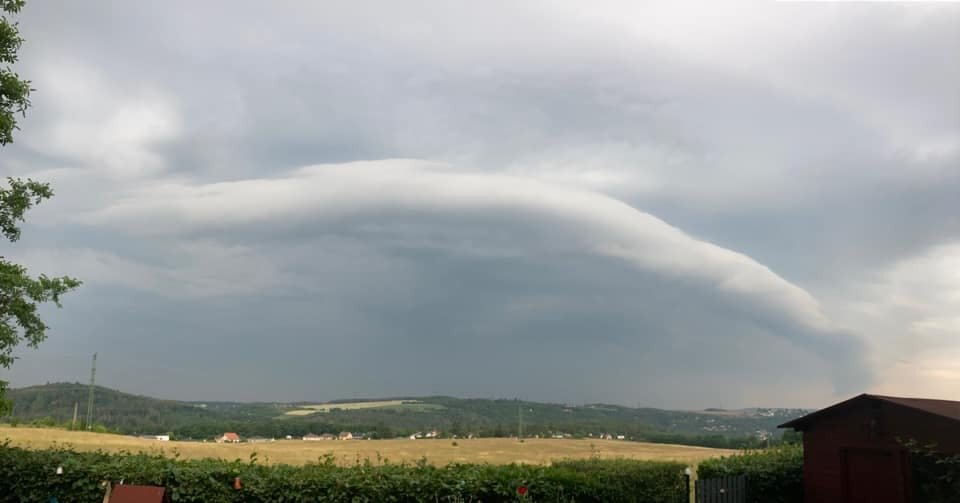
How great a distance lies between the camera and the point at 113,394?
293 feet

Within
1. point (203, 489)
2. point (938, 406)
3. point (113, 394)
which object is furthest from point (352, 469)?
point (113, 394)

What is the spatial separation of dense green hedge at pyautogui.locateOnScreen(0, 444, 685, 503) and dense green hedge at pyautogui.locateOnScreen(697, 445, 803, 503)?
6522mm

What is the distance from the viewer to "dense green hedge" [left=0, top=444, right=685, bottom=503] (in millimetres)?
11953

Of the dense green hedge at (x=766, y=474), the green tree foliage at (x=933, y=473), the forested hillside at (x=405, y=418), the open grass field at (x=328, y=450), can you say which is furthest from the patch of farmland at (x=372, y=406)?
the green tree foliage at (x=933, y=473)

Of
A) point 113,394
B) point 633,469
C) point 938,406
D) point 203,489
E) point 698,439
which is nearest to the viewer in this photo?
point 203,489

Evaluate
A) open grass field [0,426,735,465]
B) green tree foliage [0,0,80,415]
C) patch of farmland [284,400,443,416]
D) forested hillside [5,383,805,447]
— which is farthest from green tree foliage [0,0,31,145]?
patch of farmland [284,400,443,416]

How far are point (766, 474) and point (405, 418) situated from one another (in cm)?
7984

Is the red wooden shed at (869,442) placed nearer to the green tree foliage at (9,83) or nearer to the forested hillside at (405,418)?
the green tree foliage at (9,83)

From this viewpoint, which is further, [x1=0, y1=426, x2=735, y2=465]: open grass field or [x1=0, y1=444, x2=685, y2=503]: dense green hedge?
[x1=0, y1=426, x2=735, y2=465]: open grass field

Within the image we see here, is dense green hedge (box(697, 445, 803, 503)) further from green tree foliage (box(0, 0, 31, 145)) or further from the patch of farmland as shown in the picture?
the patch of farmland

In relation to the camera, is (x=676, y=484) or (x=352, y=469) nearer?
(x=352, y=469)

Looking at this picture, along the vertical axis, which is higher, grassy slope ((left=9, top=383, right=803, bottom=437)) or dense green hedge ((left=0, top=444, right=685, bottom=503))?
dense green hedge ((left=0, top=444, right=685, bottom=503))

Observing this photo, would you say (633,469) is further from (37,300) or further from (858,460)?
(37,300)

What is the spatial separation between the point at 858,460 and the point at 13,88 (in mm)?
19746
